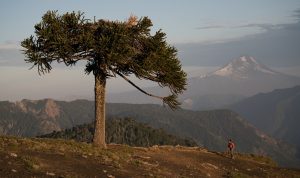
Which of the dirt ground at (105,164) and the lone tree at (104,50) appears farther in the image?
the lone tree at (104,50)

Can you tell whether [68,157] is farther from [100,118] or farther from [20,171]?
[100,118]

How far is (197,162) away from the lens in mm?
41656

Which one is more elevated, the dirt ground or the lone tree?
the lone tree

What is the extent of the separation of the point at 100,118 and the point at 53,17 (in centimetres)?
1058

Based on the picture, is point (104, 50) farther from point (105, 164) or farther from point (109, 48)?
point (105, 164)

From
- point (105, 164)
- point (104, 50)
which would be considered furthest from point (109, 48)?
point (105, 164)

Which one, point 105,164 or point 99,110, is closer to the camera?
point 105,164

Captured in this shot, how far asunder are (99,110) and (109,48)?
754 cm

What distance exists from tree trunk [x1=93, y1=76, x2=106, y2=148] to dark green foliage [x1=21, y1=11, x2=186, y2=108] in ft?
2.51

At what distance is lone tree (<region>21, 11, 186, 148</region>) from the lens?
3794cm

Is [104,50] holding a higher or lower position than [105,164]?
higher

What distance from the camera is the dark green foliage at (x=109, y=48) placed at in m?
37.8

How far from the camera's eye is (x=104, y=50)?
3800cm

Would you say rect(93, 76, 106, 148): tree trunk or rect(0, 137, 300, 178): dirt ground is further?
rect(93, 76, 106, 148): tree trunk
